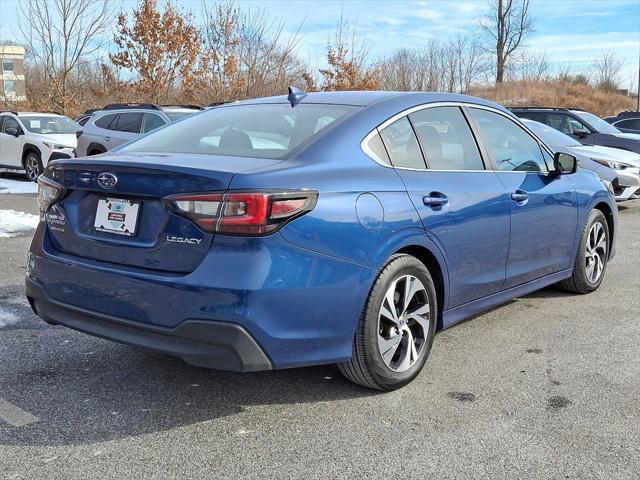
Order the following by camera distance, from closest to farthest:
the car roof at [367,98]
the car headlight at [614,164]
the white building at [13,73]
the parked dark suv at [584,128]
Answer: the car roof at [367,98] → the car headlight at [614,164] → the parked dark suv at [584,128] → the white building at [13,73]

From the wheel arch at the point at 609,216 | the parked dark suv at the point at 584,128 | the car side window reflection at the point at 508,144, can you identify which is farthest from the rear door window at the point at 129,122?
the car side window reflection at the point at 508,144

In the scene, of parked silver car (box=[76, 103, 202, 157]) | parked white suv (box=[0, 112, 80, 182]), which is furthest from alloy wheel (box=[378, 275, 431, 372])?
parked white suv (box=[0, 112, 80, 182])

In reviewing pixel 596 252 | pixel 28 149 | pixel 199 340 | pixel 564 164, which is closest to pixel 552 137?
pixel 596 252

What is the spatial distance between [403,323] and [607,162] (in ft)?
28.8

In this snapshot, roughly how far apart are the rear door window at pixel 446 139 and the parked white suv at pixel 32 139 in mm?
11778

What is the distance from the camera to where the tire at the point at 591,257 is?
542cm

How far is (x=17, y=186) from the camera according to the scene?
14.2 meters

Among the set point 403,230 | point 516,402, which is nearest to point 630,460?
point 516,402

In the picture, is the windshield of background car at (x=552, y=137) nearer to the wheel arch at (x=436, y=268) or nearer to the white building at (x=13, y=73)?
the wheel arch at (x=436, y=268)

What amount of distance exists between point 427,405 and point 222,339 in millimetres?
1177

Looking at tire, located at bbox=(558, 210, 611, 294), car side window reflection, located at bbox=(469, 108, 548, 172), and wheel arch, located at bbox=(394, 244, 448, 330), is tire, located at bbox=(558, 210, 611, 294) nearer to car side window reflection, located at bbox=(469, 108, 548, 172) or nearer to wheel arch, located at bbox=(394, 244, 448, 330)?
car side window reflection, located at bbox=(469, 108, 548, 172)

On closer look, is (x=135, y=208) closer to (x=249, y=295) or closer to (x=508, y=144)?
(x=249, y=295)

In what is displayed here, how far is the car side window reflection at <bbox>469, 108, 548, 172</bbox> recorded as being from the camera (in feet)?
14.8

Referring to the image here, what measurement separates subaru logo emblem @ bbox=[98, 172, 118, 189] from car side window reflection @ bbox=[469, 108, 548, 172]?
94.7 inches
